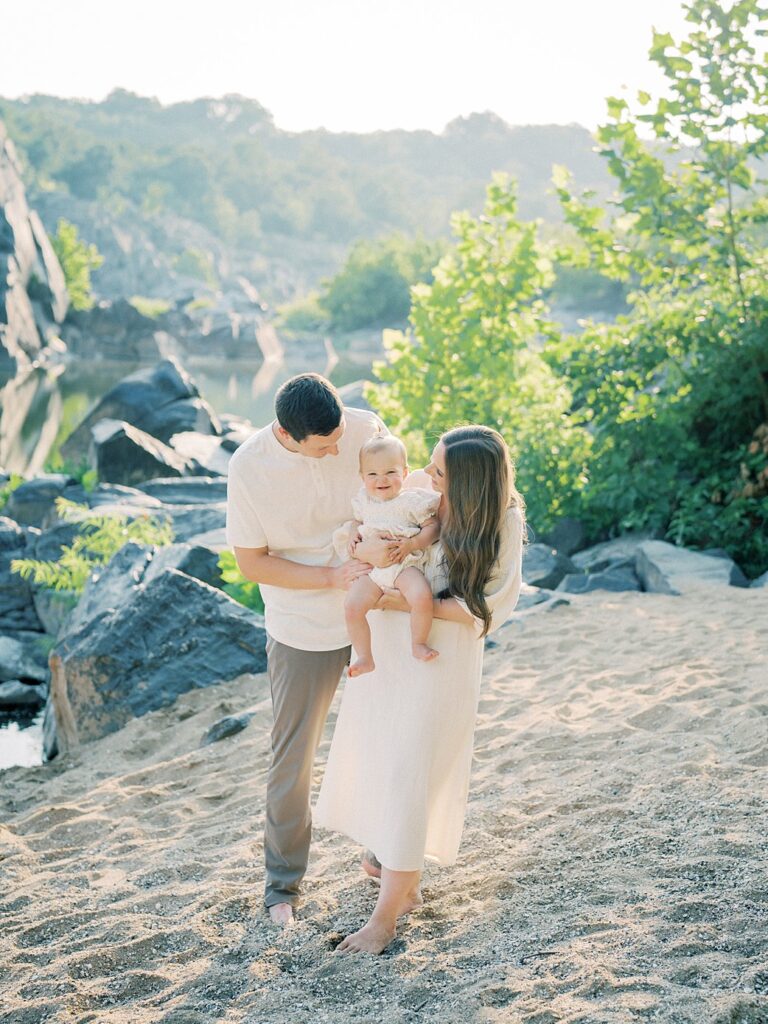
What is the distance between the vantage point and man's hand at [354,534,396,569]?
3205 mm

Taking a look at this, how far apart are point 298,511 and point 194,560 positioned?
4854mm

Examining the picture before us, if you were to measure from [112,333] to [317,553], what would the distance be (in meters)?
49.1

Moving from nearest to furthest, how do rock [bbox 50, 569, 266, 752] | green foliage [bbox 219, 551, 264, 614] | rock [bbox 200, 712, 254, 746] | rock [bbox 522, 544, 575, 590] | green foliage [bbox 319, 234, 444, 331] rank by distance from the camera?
rock [bbox 200, 712, 254, 746]
rock [bbox 50, 569, 266, 752]
green foliage [bbox 219, 551, 264, 614]
rock [bbox 522, 544, 575, 590]
green foliage [bbox 319, 234, 444, 331]

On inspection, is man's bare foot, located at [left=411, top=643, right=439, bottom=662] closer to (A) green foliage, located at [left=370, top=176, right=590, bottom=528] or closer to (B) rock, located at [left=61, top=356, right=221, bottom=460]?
(A) green foliage, located at [left=370, top=176, right=590, bottom=528]

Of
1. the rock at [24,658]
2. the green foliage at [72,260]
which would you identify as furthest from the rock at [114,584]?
the green foliage at [72,260]

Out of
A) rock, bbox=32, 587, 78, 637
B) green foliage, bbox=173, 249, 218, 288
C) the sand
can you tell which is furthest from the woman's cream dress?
green foliage, bbox=173, 249, 218, 288

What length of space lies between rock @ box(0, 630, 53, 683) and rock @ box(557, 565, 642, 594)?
13.7ft

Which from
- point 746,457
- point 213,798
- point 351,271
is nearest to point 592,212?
point 746,457

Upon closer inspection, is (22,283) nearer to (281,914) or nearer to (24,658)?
(24,658)

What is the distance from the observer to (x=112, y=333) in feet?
165

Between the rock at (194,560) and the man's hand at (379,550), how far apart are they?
4.81 m

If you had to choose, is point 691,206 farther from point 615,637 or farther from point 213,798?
point 213,798

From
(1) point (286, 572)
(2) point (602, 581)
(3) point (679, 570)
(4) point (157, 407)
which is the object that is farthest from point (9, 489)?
(1) point (286, 572)

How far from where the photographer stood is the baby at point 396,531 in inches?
127
